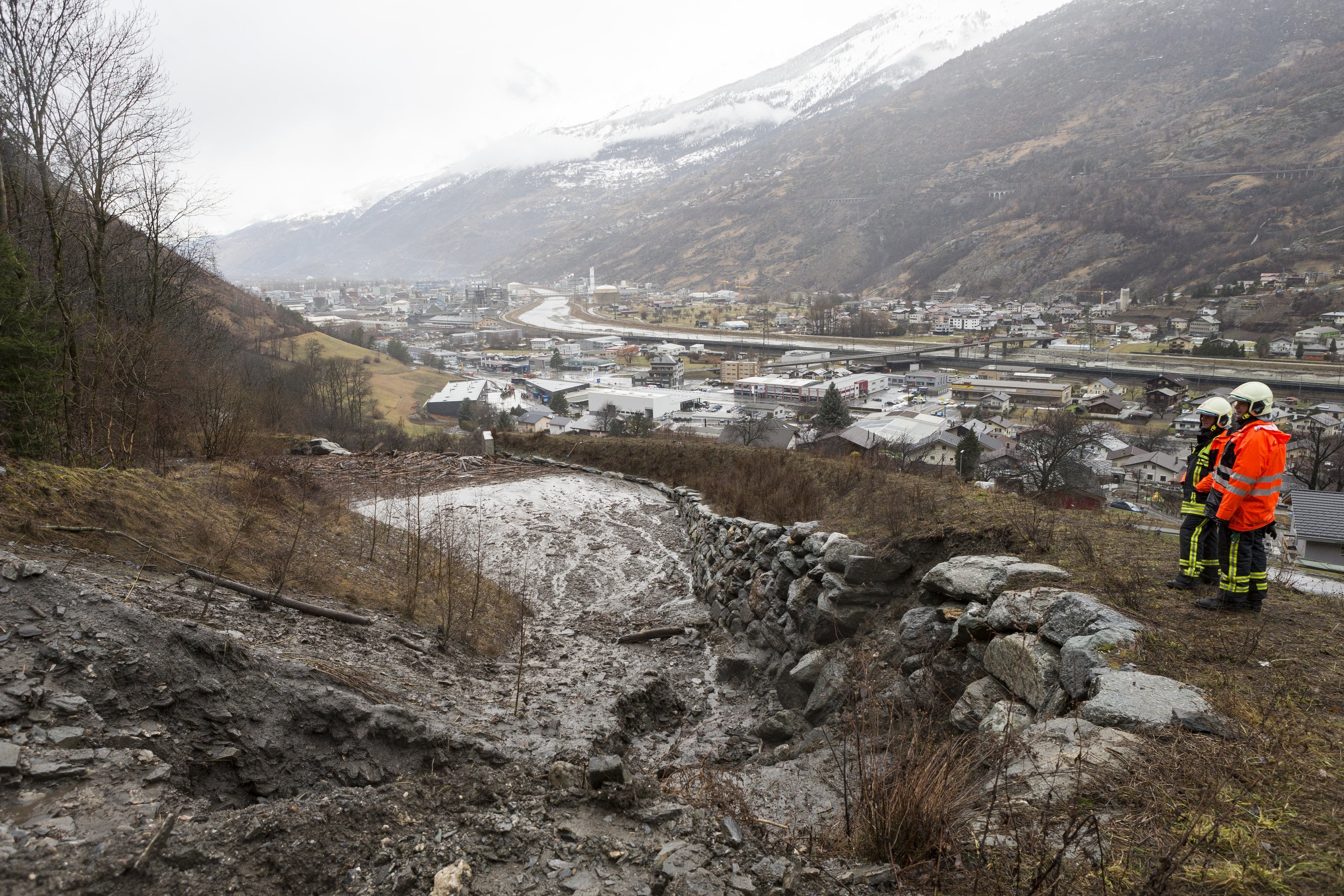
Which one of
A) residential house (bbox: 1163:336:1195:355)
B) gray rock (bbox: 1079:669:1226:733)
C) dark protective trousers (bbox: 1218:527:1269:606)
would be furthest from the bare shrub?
residential house (bbox: 1163:336:1195:355)

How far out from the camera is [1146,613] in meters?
5.12

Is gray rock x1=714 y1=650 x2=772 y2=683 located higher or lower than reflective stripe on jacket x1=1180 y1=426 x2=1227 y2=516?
lower

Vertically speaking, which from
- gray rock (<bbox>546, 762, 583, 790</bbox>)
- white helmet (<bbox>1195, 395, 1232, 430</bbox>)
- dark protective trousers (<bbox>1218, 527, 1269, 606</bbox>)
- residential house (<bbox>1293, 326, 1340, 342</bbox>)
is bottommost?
gray rock (<bbox>546, 762, 583, 790</bbox>)

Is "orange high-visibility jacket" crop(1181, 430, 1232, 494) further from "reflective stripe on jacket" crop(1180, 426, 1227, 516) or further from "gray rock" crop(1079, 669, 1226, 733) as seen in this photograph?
"gray rock" crop(1079, 669, 1226, 733)

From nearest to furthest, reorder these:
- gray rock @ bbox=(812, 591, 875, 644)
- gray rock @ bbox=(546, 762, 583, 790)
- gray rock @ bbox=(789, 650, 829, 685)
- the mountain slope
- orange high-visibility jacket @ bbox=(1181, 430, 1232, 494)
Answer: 1. gray rock @ bbox=(546, 762, 583, 790)
2. orange high-visibility jacket @ bbox=(1181, 430, 1232, 494)
3. gray rock @ bbox=(789, 650, 829, 685)
4. gray rock @ bbox=(812, 591, 875, 644)
5. the mountain slope

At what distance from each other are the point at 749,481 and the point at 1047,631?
870 centimetres

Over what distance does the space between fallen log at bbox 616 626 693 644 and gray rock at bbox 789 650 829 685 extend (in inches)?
102

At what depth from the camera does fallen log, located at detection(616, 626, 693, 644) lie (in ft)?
29.1

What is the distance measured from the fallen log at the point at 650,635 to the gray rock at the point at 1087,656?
5.30 meters

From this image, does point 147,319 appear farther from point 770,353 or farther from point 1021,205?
point 1021,205

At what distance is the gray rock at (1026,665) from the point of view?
466 cm

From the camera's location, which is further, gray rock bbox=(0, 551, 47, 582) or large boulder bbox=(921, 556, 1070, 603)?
large boulder bbox=(921, 556, 1070, 603)

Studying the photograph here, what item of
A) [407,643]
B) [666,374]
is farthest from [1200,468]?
[666,374]

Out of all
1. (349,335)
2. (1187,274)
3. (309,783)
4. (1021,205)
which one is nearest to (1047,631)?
(309,783)
